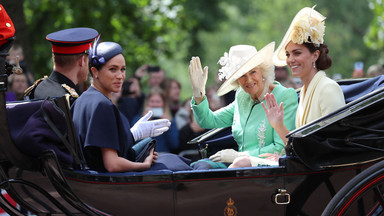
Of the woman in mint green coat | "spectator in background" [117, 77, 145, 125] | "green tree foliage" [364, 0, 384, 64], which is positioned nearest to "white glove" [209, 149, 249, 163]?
the woman in mint green coat

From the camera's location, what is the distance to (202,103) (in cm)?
436

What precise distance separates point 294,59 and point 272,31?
80.6 feet

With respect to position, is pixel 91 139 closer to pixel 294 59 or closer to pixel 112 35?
pixel 294 59

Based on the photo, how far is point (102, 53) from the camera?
11.9 feet

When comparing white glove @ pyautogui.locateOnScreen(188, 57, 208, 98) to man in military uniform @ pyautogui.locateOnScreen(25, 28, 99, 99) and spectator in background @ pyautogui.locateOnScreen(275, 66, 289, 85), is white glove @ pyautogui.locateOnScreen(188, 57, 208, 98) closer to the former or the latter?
man in military uniform @ pyautogui.locateOnScreen(25, 28, 99, 99)

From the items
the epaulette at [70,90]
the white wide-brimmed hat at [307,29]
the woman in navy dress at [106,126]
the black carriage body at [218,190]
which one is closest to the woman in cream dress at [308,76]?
the white wide-brimmed hat at [307,29]

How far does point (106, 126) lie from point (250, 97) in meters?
1.29

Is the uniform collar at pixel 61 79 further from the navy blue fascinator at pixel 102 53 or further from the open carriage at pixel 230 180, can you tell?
the open carriage at pixel 230 180

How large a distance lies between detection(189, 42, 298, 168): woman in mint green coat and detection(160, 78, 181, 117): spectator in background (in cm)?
343

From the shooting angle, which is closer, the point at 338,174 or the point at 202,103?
the point at 338,174

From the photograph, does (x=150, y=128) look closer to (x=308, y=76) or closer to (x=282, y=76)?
(x=308, y=76)

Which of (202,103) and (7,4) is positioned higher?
(7,4)

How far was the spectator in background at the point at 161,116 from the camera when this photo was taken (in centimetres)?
686

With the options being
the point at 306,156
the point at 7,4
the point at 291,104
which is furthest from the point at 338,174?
the point at 7,4
